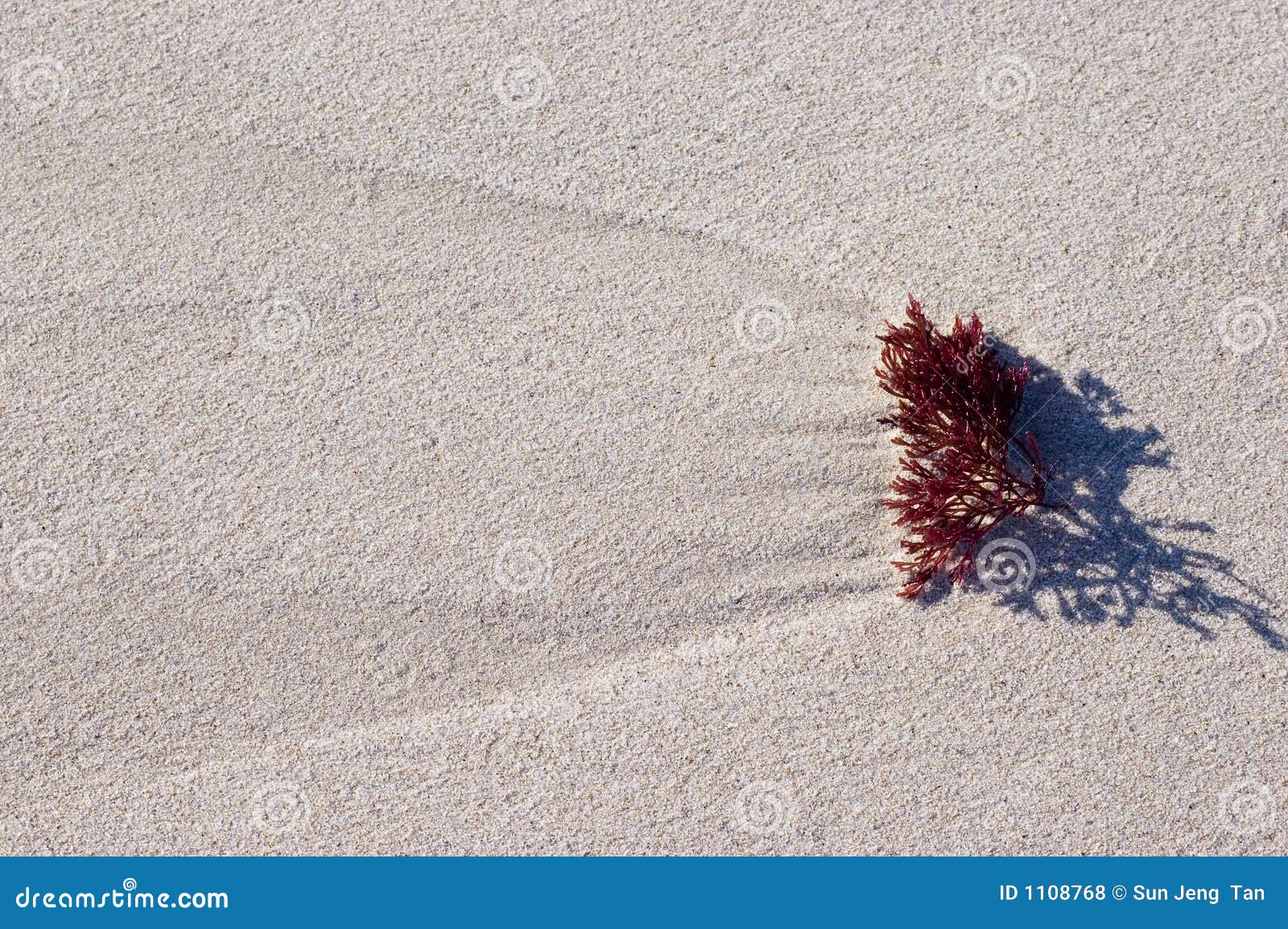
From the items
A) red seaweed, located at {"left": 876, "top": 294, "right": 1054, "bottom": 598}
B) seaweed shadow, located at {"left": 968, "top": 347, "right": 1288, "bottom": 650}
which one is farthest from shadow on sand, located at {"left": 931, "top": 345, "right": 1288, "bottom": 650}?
red seaweed, located at {"left": 876, "top": 294, "right": 1054, "bottom": 598}

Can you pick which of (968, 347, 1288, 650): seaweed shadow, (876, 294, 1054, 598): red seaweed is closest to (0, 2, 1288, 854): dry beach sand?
(968, 347, 1288, 650): seaweed shadow

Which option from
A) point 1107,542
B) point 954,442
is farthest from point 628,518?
point 1107,542

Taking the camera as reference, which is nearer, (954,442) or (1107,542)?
(954,442)

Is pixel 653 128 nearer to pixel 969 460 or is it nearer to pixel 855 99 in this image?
pixel 855 99

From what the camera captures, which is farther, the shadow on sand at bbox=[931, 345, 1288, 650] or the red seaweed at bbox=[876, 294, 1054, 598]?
the shadow on sand at bbox=[931, 345, 1288, 650]

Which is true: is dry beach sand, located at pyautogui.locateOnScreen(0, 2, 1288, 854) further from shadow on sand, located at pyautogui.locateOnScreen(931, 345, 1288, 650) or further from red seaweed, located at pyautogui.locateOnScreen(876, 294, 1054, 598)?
red seaweed, located at pyautogui.locateOnScreen(876, 294, 1054, 598)

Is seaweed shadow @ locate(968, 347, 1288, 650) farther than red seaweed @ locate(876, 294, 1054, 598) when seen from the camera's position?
Yes

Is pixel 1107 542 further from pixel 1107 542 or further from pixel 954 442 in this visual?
pixel 954 442
